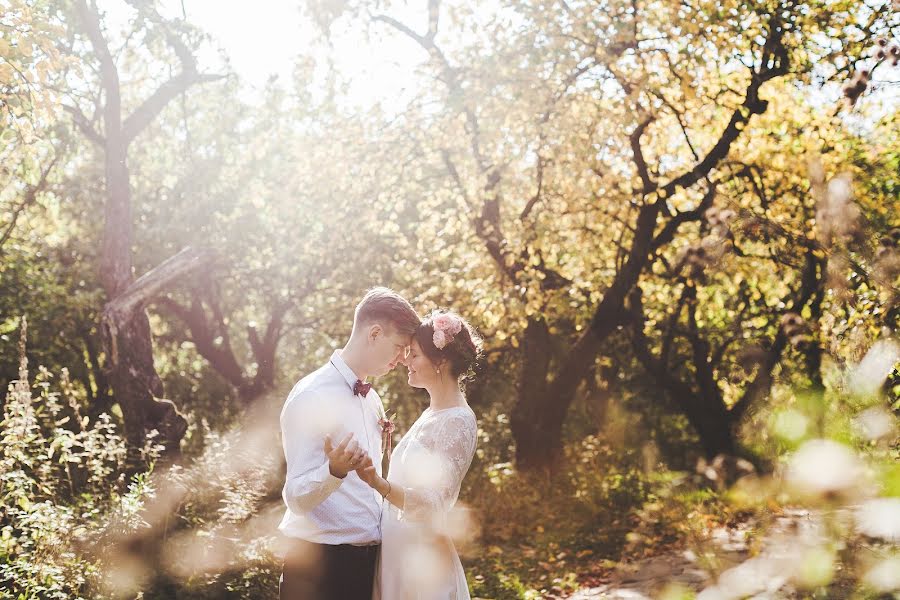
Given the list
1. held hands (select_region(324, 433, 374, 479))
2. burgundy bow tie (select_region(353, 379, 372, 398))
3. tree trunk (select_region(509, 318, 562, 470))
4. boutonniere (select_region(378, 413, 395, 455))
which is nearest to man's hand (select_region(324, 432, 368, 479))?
held hands (select_region(324, 433, 374, 479))

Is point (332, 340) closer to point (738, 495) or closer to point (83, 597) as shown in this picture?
point (738, 495)

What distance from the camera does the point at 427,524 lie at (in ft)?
12.8

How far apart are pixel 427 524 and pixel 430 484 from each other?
238mm

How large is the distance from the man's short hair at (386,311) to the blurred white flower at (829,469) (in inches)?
81.0

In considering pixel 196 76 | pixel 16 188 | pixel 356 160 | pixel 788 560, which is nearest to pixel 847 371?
pixel 788 560

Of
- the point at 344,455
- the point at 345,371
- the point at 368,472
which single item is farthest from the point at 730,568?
the point at 344,455

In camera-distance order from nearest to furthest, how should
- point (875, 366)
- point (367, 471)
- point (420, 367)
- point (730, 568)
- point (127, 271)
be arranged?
point (367, 471)
point (875, 366)
point (420, 367)
point (730, 568)
point (127, 271)

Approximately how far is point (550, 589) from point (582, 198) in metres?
6.41

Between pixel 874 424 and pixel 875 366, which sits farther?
pixel 875 366

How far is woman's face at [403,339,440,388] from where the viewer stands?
4.20m

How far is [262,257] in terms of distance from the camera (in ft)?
67.1

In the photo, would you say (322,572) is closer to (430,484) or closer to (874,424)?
(430,484)

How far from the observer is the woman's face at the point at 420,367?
4.20 metres

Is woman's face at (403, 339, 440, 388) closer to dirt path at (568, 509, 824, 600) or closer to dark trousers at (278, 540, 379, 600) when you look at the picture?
dark trousers at (278, 540, 379, 600)
